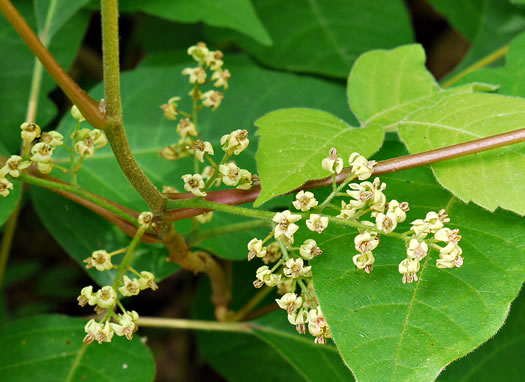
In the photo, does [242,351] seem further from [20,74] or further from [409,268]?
[409,268]

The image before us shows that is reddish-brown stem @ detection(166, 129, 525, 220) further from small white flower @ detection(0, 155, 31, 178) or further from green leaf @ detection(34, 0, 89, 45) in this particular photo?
green leaf @ detection(34, 0, 89, 45)

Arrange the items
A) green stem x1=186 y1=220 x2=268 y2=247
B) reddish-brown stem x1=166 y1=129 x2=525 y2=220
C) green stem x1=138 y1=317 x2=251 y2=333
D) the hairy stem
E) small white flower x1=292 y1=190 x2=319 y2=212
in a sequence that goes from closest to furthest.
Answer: the hairy stem < small white flower x1=292 y1=190 x2=319 y2=212 < reddish-brown stem x1=166 y1=129 x2=525 y2=220 < green stem x1=186 y1=220 x2=268 y2=247 < green stem x1=138 y1=317 x2=251 y2=333

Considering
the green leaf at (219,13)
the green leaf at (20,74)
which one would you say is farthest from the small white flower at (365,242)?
the green leaf at (20,74)

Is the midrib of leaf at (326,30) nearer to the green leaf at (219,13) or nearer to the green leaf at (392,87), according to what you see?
the green leaf at (219,13)

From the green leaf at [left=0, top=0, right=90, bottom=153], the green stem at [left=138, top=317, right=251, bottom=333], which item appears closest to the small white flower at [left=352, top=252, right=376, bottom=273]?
the green stem at [left=138, top=317, right=251, bottom=333]

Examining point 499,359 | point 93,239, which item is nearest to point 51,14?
point 93,239

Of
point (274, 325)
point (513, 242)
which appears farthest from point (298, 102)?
point (513, 242)

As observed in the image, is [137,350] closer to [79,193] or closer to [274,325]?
[274,325]
